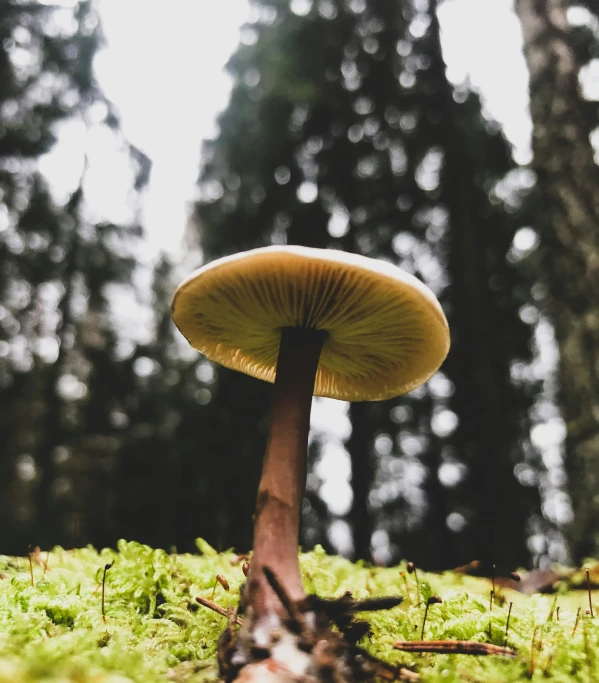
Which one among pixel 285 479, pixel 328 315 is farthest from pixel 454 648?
pixel 328 315

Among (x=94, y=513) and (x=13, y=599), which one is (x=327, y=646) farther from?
(x=94, y=513)

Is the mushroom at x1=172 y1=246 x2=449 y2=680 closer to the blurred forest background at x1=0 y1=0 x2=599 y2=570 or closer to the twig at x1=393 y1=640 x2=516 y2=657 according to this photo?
the twig at x1=393 y1=640 x2=516 y2=657

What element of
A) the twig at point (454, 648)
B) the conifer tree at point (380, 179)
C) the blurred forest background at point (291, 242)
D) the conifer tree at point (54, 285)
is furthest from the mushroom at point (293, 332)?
the conifer tree at point (54, 285)

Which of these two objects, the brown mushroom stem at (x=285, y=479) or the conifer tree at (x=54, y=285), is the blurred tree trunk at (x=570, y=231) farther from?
the conifer tree at (x=54, y=285)

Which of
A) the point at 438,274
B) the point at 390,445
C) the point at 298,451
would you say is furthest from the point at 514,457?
the point at 298,451

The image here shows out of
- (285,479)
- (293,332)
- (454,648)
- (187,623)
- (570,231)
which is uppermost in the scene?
(570,231)

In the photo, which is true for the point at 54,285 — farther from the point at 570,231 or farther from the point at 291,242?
the point at 570,231
